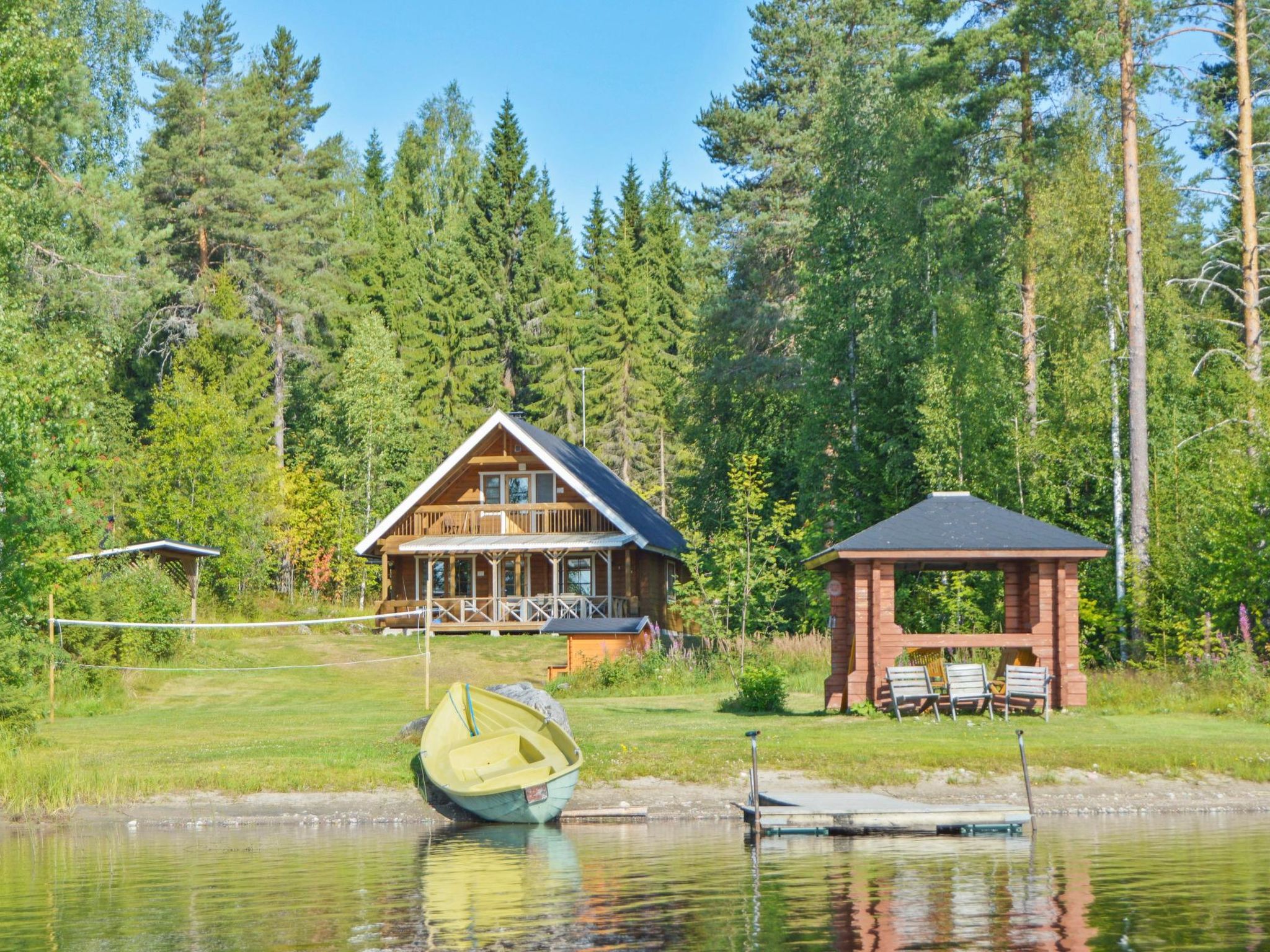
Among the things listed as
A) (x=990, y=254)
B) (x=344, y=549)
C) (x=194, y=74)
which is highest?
(x=194, y=74)

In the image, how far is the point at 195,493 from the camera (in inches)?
1901

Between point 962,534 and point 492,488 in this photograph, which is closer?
point 962,534

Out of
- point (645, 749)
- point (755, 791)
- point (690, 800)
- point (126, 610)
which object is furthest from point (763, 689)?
point (126, 610)

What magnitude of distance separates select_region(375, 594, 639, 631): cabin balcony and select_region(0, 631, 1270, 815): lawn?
59.2ft

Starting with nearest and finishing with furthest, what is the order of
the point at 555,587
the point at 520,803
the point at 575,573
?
1. the point at 520,803
2. the point at 555,587
3. the point at 575,573

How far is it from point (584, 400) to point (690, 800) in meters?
48.8

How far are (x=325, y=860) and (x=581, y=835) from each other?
3.25 metres

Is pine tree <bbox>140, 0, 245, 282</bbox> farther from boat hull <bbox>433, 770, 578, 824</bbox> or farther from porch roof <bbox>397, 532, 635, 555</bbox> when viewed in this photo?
boat hull <bbox>433, 770, 578, 824</bbox>

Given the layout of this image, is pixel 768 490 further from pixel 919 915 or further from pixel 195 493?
pixel 919 915

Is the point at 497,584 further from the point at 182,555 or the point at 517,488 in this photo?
the point at 182,555

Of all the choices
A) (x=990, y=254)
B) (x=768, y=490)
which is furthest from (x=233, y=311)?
(x=990, y=254)

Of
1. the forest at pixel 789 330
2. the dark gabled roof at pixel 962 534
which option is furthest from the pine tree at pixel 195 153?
the dark gabled roof at pixel 962 534

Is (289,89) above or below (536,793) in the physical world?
above

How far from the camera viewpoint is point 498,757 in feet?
67.8
